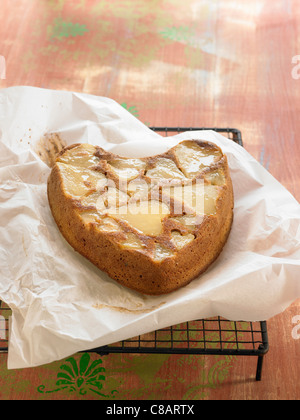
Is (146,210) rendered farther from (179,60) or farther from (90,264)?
(179,60)

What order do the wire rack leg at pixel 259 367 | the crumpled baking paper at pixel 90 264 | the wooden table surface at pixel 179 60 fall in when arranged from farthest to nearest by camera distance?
the wooden table surface at pixel 179 60 < the wire rack leg at pixel 259 367 < the crumpled baking paper at pixel 90 264

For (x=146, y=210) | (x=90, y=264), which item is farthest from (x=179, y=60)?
(x=90, y=264)

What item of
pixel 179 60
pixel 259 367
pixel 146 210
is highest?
pixel 179 60

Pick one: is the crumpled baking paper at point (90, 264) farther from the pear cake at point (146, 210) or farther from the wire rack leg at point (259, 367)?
the wire rack leg at point (259, 367)

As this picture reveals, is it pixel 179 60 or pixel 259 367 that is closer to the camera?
pixel 259 367

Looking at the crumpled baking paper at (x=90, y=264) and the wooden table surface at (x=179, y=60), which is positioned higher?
the wooden table surface at (x=179, y=60)

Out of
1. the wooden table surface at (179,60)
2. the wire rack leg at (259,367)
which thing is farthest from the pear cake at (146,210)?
the wooden table surface at (179,60)

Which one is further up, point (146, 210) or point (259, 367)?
point (146, 210)
